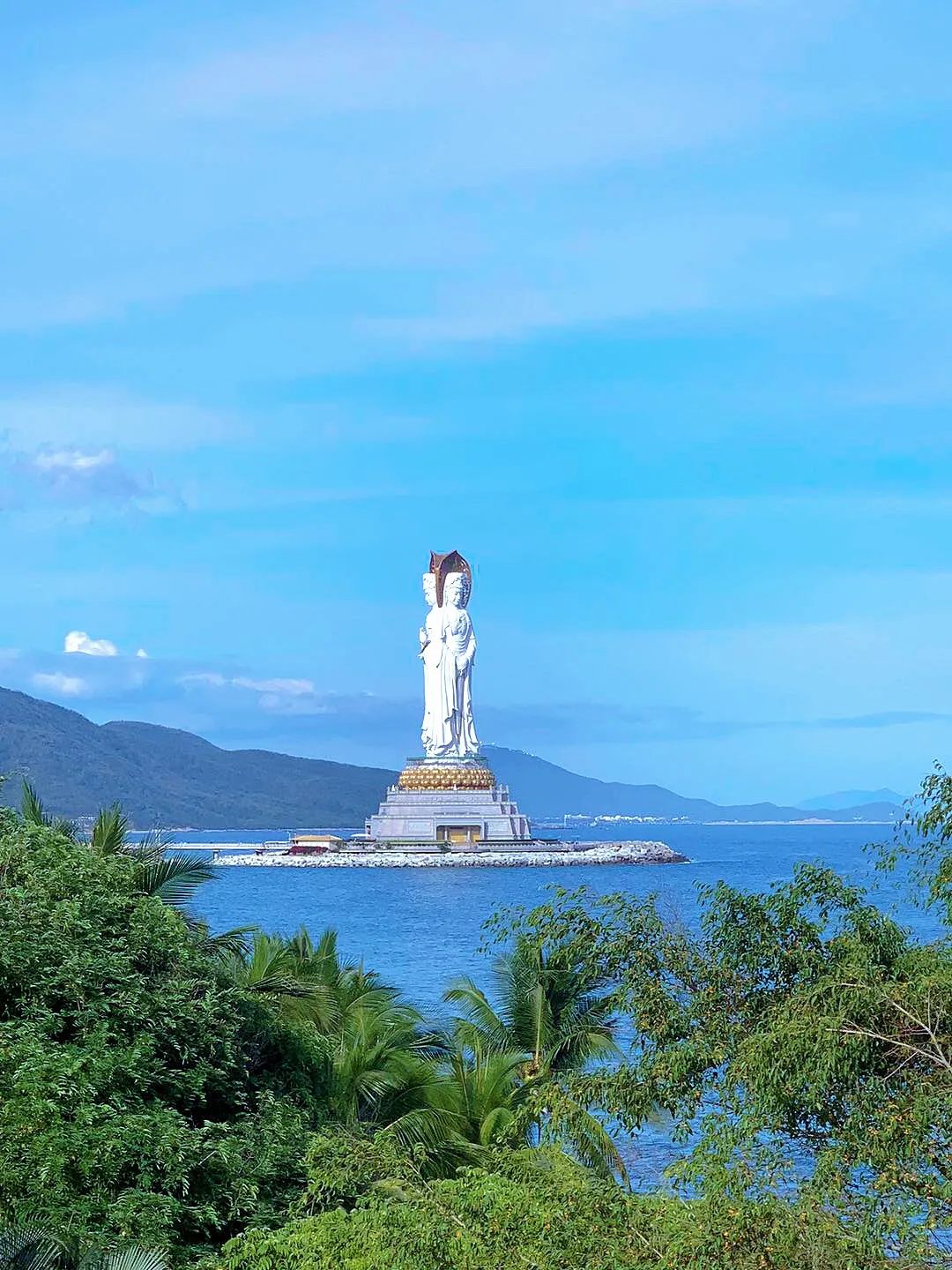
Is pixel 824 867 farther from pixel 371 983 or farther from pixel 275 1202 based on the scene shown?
pixel 371 983

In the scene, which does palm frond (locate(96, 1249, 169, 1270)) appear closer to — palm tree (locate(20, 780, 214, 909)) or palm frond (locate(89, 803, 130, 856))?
palm tree (locate(20, 780, 214, 909))

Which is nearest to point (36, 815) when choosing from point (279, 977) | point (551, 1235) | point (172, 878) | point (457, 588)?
point (172, 878)

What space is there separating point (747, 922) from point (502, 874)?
242 feet

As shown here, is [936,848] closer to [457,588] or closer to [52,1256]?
[52,1256]

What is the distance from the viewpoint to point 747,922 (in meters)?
14.4

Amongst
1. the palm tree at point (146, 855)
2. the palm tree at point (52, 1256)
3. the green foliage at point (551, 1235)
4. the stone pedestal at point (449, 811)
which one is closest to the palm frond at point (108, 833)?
the palm tree at point (146, 855)

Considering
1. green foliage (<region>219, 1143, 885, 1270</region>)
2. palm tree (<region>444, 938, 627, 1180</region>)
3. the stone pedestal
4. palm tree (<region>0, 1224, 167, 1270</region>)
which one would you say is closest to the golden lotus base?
the stone pedestal

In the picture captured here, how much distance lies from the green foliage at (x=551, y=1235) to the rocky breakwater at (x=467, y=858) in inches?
3135

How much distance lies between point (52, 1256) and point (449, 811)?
3497 inches

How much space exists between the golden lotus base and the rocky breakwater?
15.9ft

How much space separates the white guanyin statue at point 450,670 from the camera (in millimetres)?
98000

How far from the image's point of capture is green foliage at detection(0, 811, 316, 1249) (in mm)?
11477

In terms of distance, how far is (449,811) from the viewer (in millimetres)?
97812

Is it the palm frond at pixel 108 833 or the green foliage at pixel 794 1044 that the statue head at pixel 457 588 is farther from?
the green foliage at pixel 794 1044
